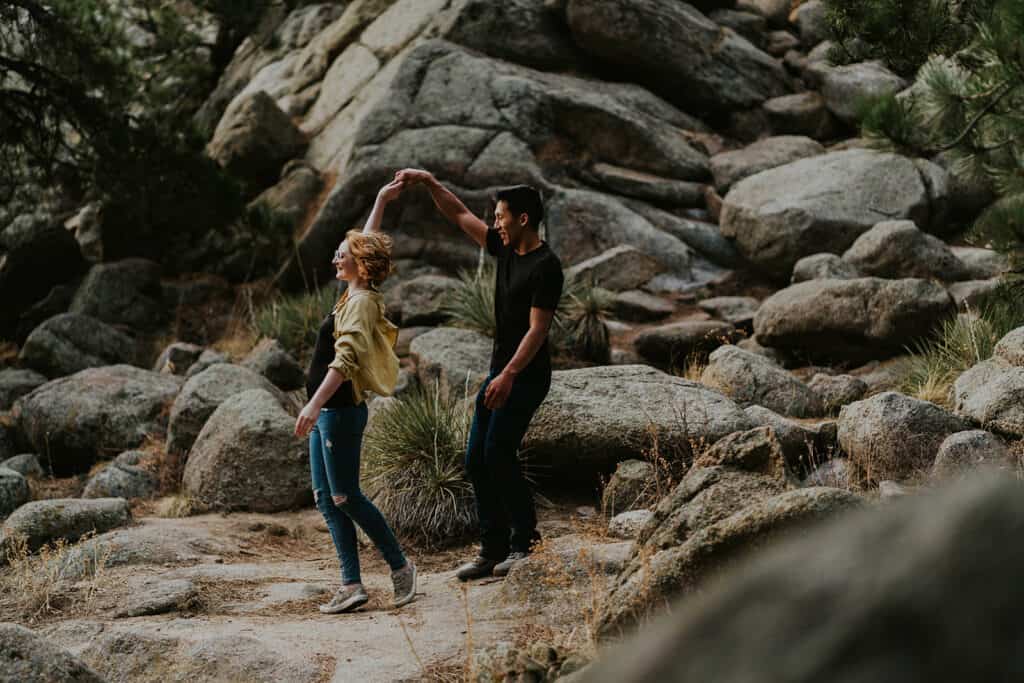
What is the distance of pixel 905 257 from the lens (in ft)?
43.3

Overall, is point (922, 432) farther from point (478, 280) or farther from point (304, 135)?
point (304, 135)

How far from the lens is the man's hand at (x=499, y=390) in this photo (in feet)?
20.0

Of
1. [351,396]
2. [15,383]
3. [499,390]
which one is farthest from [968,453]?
[15,383]

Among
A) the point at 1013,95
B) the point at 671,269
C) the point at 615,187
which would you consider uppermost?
the point at 1013,95

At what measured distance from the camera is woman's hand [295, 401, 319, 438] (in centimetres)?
547

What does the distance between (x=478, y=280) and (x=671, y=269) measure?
3930 mm

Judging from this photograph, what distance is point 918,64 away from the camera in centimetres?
919

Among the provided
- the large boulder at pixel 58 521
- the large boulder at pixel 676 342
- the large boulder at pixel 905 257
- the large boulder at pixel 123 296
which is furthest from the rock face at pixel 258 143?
the large boulder at pixel 58 521

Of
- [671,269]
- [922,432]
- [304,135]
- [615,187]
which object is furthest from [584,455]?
[304,135]

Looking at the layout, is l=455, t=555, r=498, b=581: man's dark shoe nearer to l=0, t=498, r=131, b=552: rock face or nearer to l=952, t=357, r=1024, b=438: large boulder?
l=0, t=498, r=131, b=552: rock face

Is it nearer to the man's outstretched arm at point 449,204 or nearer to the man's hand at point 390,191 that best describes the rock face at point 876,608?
the man's outstretched arm at point 449,204

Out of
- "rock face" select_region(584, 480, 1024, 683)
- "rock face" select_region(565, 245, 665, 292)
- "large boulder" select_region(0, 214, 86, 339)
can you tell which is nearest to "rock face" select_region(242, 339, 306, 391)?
"rock face" select_region(565, 245, 665, 292)

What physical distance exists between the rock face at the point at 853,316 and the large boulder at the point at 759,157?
463 cm

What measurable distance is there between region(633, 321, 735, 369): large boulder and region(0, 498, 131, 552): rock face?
652cm
